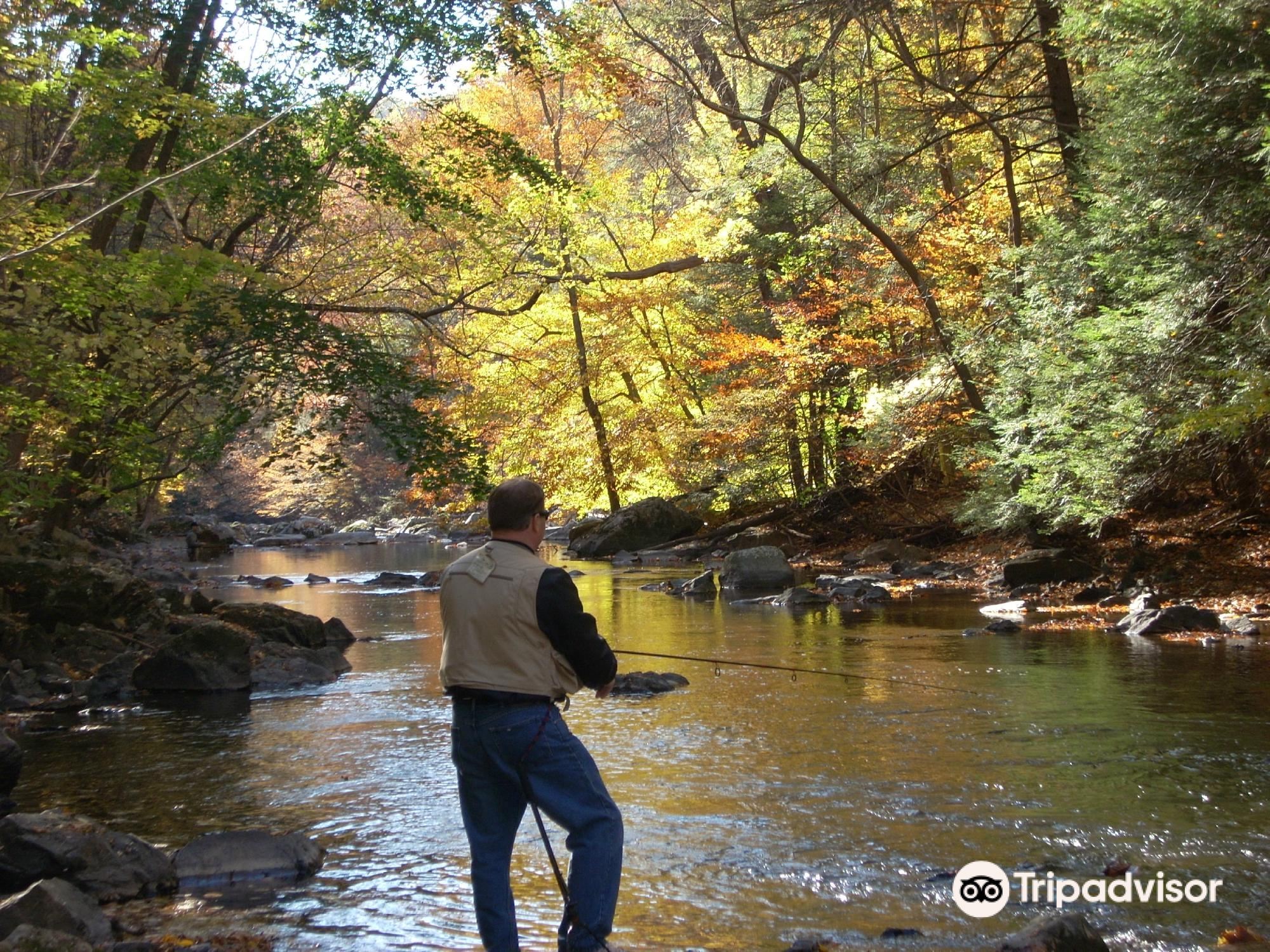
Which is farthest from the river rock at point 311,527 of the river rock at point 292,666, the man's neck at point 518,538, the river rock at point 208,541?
the man's neck at point 518,538

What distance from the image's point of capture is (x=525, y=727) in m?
3.78

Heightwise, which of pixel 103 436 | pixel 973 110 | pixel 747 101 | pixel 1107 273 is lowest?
pixel 103 436

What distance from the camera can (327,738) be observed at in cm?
876

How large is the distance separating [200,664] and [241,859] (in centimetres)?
596

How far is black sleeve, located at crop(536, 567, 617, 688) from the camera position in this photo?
3.79 meters

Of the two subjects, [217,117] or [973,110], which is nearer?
[217,117]

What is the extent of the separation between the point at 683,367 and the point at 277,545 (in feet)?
57.8

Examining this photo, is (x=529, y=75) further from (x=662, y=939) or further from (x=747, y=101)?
(x=662, y=939)

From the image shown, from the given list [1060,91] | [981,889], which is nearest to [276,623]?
[981,889]

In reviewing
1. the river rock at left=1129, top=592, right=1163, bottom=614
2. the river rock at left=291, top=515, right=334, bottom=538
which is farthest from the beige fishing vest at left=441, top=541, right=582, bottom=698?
the river rock at left=291, top=515, right=334, bottom=538

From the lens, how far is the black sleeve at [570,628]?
3789mm

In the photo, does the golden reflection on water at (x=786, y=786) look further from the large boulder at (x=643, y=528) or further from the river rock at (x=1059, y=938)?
the large boulder at (x=643, y=528)

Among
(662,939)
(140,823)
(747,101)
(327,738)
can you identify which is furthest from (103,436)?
(747,101)

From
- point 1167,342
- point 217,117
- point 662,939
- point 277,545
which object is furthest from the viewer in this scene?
point 277,545
